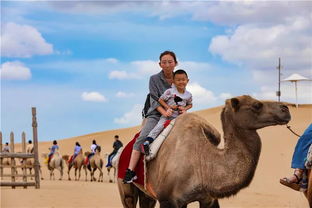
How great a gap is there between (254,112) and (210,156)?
0.80 meters

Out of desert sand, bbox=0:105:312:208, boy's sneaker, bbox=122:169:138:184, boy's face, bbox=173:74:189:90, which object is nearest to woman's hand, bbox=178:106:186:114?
boy's face, bbox=173:74:189:90

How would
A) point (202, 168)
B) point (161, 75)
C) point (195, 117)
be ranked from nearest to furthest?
point (202, 168)
point (195, 117)
point (161, 75)

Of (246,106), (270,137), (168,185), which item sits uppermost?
(246,106)

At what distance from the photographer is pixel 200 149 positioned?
21.4 ft

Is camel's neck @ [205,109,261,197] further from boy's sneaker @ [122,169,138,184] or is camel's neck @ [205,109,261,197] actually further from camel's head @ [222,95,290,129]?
boy's sneaker @ [122,169,138,184]

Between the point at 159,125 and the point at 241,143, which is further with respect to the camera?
the point at 159,125

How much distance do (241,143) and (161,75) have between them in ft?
5.88

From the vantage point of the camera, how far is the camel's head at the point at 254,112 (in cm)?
579

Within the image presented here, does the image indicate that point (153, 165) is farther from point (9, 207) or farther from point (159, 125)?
point (9, 207)

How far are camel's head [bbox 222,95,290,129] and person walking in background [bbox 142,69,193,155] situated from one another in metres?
0.99

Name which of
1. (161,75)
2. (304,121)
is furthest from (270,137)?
(161,75)

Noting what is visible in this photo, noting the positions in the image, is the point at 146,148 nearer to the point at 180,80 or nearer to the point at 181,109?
the point at 181,109

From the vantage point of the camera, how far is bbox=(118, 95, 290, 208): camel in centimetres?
596

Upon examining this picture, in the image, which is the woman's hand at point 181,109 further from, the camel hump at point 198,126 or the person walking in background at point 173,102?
the camel hump at point 198,126
